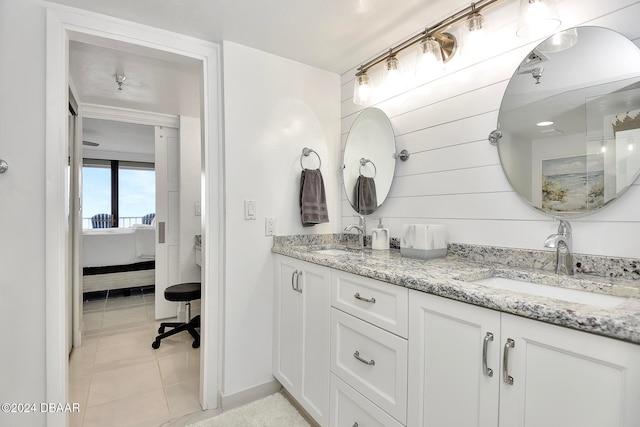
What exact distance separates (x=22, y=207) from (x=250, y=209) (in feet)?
3.62

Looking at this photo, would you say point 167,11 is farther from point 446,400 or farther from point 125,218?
point 125,218

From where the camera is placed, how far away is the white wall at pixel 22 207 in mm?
1453

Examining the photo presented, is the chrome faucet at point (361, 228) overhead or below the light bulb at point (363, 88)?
below

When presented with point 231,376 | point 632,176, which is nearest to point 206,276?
point 231,376

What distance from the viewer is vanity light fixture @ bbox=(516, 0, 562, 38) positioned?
1.16 meters

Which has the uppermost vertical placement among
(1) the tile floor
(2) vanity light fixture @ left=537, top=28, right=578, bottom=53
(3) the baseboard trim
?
(2) vanity light fixture @ left=537, top=28, right=578, bottom=53

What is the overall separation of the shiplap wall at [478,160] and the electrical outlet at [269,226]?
755 millimetres

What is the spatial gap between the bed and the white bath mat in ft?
10.7

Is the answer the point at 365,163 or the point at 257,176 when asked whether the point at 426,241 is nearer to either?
the point at 365,163

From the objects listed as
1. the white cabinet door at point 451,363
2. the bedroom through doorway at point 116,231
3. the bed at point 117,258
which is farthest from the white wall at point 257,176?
the bed at point 117,258

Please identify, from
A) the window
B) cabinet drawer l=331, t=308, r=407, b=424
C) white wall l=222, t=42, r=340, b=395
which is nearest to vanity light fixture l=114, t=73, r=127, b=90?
white wall l=222, t=42, r=340, b=395

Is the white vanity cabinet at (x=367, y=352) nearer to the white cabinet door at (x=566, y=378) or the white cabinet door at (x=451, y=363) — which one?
the white cabinet door at (x=451, y=363)

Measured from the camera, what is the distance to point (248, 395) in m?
1.95

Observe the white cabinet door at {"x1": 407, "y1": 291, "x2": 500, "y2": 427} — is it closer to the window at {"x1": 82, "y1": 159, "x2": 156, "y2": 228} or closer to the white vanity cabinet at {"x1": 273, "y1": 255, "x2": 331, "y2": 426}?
the white vanity cabinet at {"x1": 273, "y1": 255, "x2": 331, "y2": 426}
